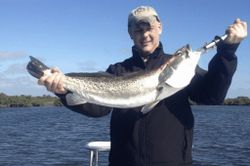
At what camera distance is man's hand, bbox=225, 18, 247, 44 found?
4648 millimetres

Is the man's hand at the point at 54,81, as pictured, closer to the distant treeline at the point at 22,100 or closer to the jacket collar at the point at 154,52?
the jacket collar at the point at 154,52

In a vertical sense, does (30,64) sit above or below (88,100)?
above

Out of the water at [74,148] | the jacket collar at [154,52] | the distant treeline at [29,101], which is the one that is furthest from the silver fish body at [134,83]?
the distant treeline at [29,101]

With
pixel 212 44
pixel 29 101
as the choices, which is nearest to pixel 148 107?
pixel 212 44

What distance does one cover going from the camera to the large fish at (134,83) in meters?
4.74

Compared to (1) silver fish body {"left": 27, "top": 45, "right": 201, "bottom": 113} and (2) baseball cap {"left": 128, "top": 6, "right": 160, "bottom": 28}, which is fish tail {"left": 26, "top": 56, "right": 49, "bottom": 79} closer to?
(1) silver fish body {"left": 27, "top": 45, "right": 201, "bottom": 113}

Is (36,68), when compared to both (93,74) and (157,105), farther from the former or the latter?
(157,105)

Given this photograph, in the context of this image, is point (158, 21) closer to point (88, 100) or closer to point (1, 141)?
point (88, 100)

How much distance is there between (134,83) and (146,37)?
551 millimetres

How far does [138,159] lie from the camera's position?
4.74 m

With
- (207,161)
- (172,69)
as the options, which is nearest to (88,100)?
(172,69)

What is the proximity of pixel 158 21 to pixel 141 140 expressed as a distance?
1426mm

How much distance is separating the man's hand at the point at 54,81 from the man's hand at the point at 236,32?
195 centimetres

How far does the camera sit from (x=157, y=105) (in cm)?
491
